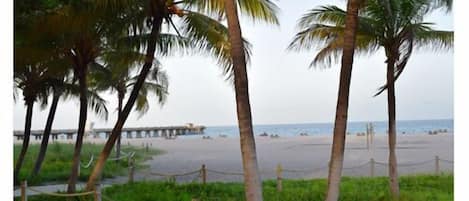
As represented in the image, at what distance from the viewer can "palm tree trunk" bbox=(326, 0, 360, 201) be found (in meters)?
2.71

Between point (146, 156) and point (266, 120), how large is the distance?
2744 mm

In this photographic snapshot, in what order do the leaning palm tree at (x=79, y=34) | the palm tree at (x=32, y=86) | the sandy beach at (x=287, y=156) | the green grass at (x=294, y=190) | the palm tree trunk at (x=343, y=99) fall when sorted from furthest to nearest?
the sandy beach at (x=287, y=156) → the palm tree at (x=32, y=86) → the green grass at (x=294, y=190) → the leaning palm tree at (x=79, y=34) → the palm tree trunk at (x=343, y=99)

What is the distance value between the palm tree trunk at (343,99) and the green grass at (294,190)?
1.97 m

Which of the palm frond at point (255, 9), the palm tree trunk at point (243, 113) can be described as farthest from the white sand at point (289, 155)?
the palm tree trunk at point (243, 113)

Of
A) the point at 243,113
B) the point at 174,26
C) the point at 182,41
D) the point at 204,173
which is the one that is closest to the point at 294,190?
the point at 204,173

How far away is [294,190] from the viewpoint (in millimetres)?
5152

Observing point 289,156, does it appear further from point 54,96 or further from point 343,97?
point 343,97

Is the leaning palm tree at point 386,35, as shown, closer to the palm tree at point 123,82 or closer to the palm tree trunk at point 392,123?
the palm tree trunk at point 392,123

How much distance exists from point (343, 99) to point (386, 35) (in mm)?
2032

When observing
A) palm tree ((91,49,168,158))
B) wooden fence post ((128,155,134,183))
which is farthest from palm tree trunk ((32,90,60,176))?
wooden fence post ((128,155,134,183))

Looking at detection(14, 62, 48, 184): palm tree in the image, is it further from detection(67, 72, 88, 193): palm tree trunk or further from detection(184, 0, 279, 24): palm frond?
detection(184, 0, 279, 24): palm frond

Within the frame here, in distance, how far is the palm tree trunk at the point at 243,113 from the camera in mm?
2559

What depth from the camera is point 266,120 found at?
4660mm
